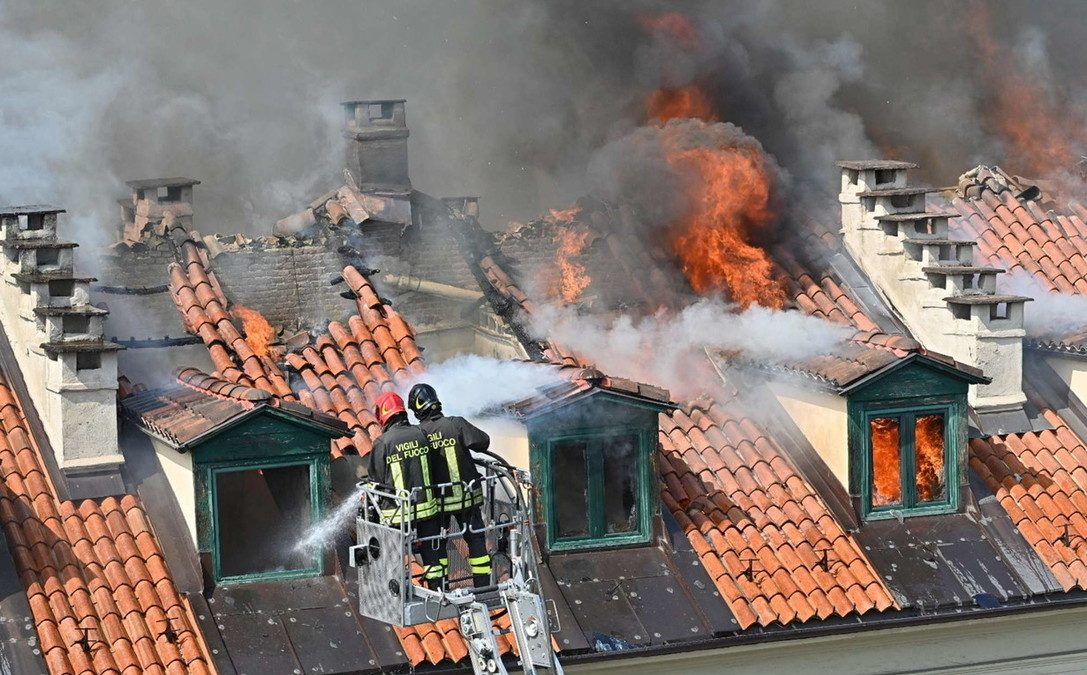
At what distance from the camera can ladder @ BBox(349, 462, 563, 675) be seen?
1788 centimetres

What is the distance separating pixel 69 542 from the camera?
65.9 feet

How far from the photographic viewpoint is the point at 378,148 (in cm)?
2516

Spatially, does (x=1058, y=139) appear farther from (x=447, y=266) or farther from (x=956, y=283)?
(x=447, y=266)

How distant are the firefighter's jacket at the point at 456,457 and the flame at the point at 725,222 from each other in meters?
6.54

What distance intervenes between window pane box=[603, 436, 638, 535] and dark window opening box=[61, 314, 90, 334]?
4778 millimetres

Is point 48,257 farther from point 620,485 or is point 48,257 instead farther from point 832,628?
point 832,628

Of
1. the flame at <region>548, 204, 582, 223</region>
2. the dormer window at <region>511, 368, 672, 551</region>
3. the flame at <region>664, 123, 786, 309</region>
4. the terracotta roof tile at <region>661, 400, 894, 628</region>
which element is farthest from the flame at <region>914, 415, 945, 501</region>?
the flame at <region>548, 204, 582, 223</region>

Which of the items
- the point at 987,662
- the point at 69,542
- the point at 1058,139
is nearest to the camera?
the point at 69,542

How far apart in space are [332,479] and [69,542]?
2441 mm

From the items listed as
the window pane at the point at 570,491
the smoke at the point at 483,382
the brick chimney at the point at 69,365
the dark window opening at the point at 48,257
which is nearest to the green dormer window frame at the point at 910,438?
the window pane at the point at 570,491

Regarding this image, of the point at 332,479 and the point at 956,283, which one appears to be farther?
the point at 956,283

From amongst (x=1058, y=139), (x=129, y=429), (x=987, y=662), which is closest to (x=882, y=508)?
(x=987, y=662)

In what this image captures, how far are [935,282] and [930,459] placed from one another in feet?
7.62

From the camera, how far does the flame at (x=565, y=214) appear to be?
2530 cm
